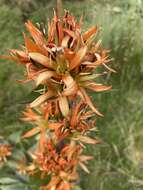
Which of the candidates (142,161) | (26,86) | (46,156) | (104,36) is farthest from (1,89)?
(46,156)

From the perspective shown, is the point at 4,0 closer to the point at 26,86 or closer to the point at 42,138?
the point at 26,86

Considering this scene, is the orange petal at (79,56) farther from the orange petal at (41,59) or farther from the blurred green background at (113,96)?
the blurred green background at (113,96)

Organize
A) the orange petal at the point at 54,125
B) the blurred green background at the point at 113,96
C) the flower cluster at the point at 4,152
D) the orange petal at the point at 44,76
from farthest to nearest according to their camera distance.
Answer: the blurred green background at the point at 113,96 < the flower cluster at the point at 4,152 < the orange petal at the point at 54,125 < the orange petal at the point at 44,76

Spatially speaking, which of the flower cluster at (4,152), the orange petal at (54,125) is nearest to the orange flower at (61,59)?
the orange petal at (54,125)

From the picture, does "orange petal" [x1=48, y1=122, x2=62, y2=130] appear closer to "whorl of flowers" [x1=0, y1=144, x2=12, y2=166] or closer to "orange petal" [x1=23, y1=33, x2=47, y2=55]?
"orange petal" [x1=23, y1=33, x2=47, y2=55]

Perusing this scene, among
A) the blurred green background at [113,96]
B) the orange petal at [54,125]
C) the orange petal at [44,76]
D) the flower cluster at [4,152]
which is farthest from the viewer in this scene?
the blurred green background at [113,96]

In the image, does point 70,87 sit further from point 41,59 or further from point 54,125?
point 54,125
